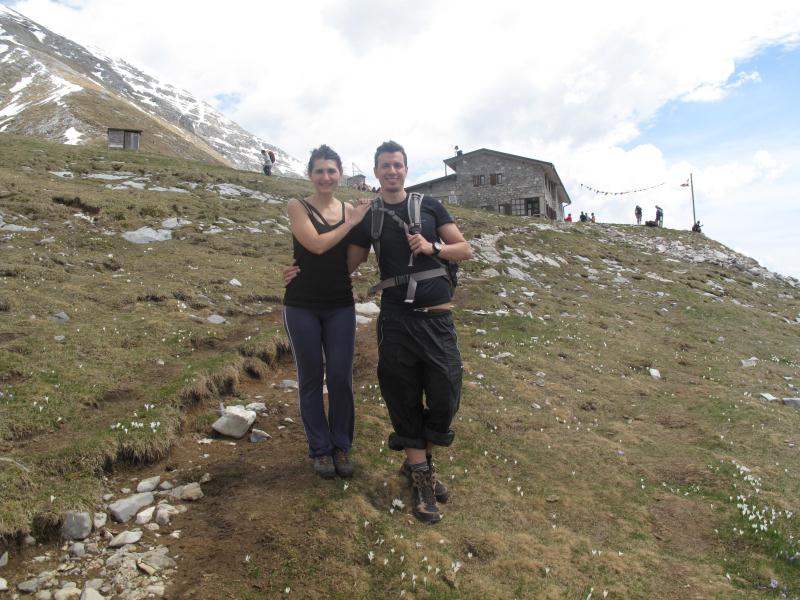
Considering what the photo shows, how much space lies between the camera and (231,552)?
204 inches

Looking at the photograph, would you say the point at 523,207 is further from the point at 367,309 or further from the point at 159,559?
the point at 159,559

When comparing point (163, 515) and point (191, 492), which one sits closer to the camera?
point (163, 515)

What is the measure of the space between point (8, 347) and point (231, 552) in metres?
6.42

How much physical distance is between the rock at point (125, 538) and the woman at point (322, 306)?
203cm

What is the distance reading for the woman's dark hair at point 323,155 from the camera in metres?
6.22

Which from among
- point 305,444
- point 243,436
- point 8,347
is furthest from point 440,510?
point 8,347

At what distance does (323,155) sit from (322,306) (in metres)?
1.84

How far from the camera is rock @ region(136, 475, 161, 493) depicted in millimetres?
6223

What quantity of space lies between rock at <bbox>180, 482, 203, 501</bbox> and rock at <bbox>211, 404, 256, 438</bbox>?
4.70ft

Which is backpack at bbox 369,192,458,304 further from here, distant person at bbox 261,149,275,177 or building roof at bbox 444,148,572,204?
building roof at bbox 444,148,572,204

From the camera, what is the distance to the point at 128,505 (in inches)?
229

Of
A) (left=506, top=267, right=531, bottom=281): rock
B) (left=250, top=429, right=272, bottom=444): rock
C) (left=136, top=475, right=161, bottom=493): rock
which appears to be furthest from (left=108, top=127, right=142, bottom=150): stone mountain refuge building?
(left=136, top=475, right=161, bottom=493): rock

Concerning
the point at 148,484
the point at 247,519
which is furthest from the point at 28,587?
the point at 247,519

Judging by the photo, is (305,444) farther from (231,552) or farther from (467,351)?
(467,351)
